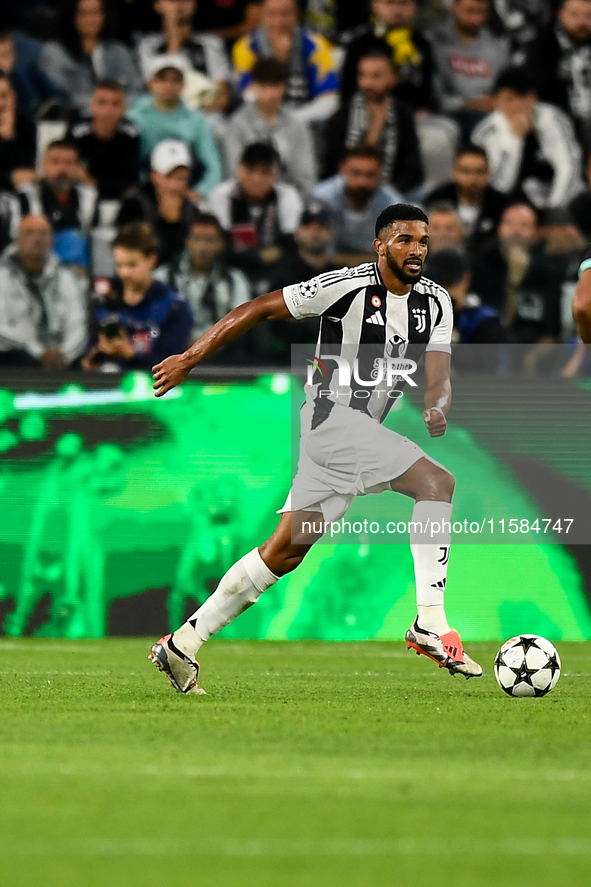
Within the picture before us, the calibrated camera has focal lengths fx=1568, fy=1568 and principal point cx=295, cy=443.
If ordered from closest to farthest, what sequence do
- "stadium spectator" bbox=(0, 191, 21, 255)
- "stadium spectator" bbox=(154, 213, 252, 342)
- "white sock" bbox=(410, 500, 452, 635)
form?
"white sock" bbox=(410, 500, 452, 635) → "stadium spectator" bbox=(154, 213, 252, 342) → "stadium spectator" bbox=(0, 191, 21, 255)

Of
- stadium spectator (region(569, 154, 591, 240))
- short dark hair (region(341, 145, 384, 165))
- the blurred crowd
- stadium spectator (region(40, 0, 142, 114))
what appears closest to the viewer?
the blurred crowd

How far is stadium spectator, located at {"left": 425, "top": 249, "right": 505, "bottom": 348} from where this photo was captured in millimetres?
12227

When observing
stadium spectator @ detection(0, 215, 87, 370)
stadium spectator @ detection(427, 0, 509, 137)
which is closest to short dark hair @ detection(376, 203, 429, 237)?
stadium spectator @ detection(0, 215, 87, 370)

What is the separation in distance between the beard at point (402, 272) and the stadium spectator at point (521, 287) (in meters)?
5.66

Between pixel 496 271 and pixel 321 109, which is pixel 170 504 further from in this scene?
pixel 321 109

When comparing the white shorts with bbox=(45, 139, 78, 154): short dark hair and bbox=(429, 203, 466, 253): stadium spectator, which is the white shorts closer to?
bbox=(429, 203, 466, 253): stadium spectator

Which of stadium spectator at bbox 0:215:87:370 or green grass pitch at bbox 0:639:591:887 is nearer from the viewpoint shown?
green grass pitch at bbox 0:639:591:887

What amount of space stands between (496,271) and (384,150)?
1.84m

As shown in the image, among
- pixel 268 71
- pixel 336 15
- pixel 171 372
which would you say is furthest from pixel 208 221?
pixel 171 372

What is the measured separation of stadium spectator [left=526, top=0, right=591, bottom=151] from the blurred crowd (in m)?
0.02

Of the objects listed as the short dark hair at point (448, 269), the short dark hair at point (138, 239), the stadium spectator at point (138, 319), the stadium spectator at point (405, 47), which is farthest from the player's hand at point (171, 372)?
the stadium spectator at point (405, 47)

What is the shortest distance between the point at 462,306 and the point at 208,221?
222 cm

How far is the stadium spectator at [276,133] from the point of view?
47.8ft

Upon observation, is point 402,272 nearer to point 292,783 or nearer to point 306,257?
point 292,783
